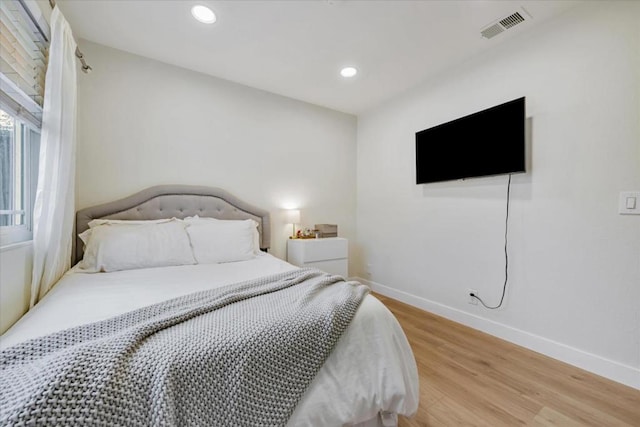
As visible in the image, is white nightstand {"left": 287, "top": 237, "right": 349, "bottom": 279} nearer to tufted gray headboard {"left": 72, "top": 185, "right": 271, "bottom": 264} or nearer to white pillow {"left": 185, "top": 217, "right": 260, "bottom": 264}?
tufted gray headboard {"left": 72, "top": 185, "right": 271, "bottom": 264}

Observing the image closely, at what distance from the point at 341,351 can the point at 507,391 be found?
4.09 feet

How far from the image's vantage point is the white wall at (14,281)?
116cm

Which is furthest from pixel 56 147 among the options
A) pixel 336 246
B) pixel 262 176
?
pixel 336 246

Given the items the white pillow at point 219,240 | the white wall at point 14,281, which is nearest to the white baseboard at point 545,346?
the white pillow at point 219,240

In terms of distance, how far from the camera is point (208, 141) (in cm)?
271

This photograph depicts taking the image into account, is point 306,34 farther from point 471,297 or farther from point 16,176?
point 471,297

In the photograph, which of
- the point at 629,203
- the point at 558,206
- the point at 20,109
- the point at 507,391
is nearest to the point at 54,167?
the point at 20,109

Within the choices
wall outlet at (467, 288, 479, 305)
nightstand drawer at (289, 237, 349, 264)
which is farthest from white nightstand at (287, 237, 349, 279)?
wall outlet at (467, 288, 479, 305)

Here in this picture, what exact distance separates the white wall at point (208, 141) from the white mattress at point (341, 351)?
1.35 meters

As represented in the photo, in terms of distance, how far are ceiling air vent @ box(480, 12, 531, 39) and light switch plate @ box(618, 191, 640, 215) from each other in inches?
55.5

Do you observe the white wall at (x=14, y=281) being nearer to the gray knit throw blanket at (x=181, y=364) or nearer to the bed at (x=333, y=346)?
the bed at (x=333, y=346)

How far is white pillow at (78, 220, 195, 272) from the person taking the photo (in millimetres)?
1807

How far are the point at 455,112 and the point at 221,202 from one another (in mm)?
2526

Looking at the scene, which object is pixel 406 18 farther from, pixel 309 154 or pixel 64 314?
pixel 64 314
